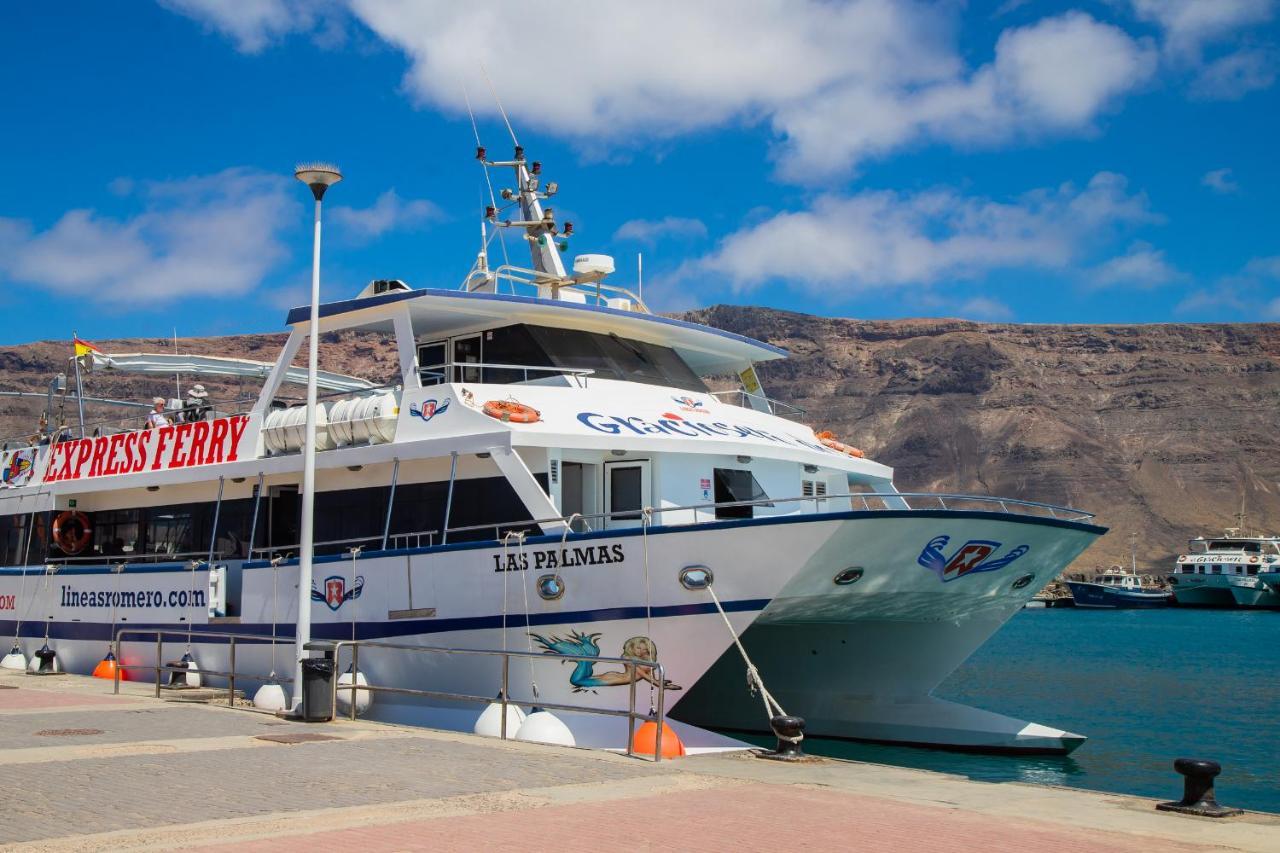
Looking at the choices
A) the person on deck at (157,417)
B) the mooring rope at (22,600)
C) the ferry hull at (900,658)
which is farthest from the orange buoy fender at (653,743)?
the mooring rope at (22,600)

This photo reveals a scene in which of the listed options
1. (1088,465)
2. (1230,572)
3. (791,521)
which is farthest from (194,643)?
(1088,465)

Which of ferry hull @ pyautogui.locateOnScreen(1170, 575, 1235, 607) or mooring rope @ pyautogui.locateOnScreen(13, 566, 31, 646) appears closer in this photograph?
mooring rope @ pyautogui.locateOnScreen(13, 566, 31, 646)

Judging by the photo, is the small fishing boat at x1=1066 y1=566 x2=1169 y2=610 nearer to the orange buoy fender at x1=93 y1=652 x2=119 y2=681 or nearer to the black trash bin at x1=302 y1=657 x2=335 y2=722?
the orange buoy fender at x1=93 y1=652 x2=119 y2=681

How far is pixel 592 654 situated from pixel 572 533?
1340 millimetres

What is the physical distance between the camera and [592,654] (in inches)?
546

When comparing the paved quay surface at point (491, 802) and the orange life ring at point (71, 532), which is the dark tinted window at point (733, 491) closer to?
the paved quay surface at point (491, 802)

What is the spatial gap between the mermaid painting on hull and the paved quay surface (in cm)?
148

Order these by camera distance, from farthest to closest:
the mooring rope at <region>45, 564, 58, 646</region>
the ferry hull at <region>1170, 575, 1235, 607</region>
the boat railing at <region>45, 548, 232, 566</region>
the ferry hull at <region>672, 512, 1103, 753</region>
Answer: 1. the ferry hull at <region>1170, 575, 1235, 607</region>
2. the mooring rope at <region>45, 564, 58, 646</region>
3. the boat railing at <region>45, 548, 232, 566</region>
4. the ferry hull at <region>672, 512, 1103, 753</region>

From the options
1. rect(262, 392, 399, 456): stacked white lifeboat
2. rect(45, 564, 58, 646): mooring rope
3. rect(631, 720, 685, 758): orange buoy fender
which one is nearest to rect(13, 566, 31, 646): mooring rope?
rect(45, 564, 58, 646): mooring rope

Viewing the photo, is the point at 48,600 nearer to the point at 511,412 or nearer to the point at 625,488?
the point at 511,412

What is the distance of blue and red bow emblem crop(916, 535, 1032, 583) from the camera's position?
1377 cm

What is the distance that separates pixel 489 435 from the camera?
1503 cm

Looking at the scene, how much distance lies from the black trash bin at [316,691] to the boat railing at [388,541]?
227 centimetres

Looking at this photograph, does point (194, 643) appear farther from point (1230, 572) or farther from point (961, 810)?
point (1230, 572)
